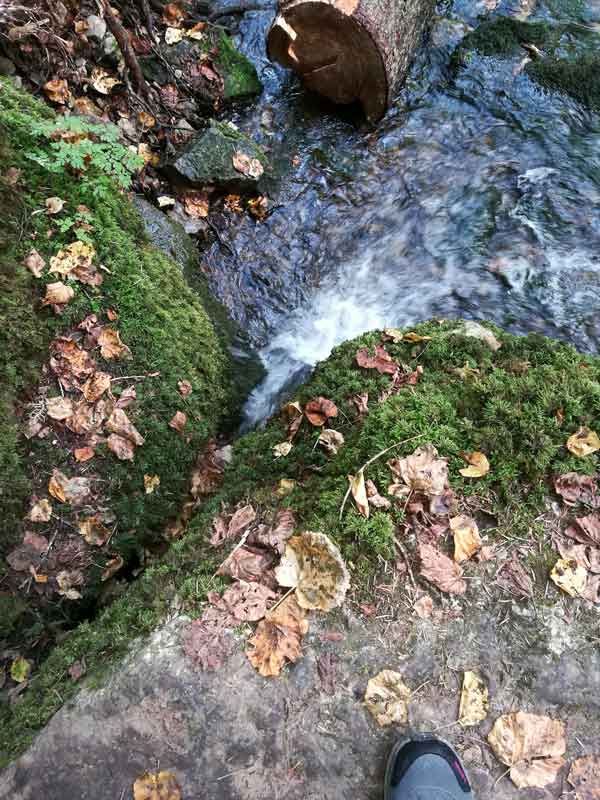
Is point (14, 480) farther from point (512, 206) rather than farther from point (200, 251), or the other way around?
point (512, 206)

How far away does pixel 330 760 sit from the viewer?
7.31 feet

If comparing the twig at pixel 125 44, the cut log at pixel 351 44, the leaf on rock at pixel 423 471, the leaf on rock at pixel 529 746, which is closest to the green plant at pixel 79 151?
the twig at pixel 125 44

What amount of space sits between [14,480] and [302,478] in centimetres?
157

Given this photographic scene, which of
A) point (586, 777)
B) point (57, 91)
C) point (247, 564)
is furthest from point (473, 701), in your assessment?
point (57, 91)

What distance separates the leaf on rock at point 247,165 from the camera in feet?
16.3

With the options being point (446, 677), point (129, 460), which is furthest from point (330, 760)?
point (129, 460)

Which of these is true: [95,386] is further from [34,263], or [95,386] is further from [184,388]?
[34,263]

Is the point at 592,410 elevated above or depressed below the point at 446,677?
above

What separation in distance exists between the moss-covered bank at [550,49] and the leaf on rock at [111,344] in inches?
216

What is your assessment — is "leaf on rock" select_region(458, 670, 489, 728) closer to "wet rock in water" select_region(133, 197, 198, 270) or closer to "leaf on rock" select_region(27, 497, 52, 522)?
"leaf on rock" select_region(27, 497, 52, 522)

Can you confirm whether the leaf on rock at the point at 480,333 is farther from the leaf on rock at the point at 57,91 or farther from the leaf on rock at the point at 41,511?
the leaf on rock at the point at 57,91

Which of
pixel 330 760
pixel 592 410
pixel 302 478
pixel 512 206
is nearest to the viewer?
pixel 330 760

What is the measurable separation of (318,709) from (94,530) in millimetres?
1640

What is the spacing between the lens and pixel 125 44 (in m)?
4.75
